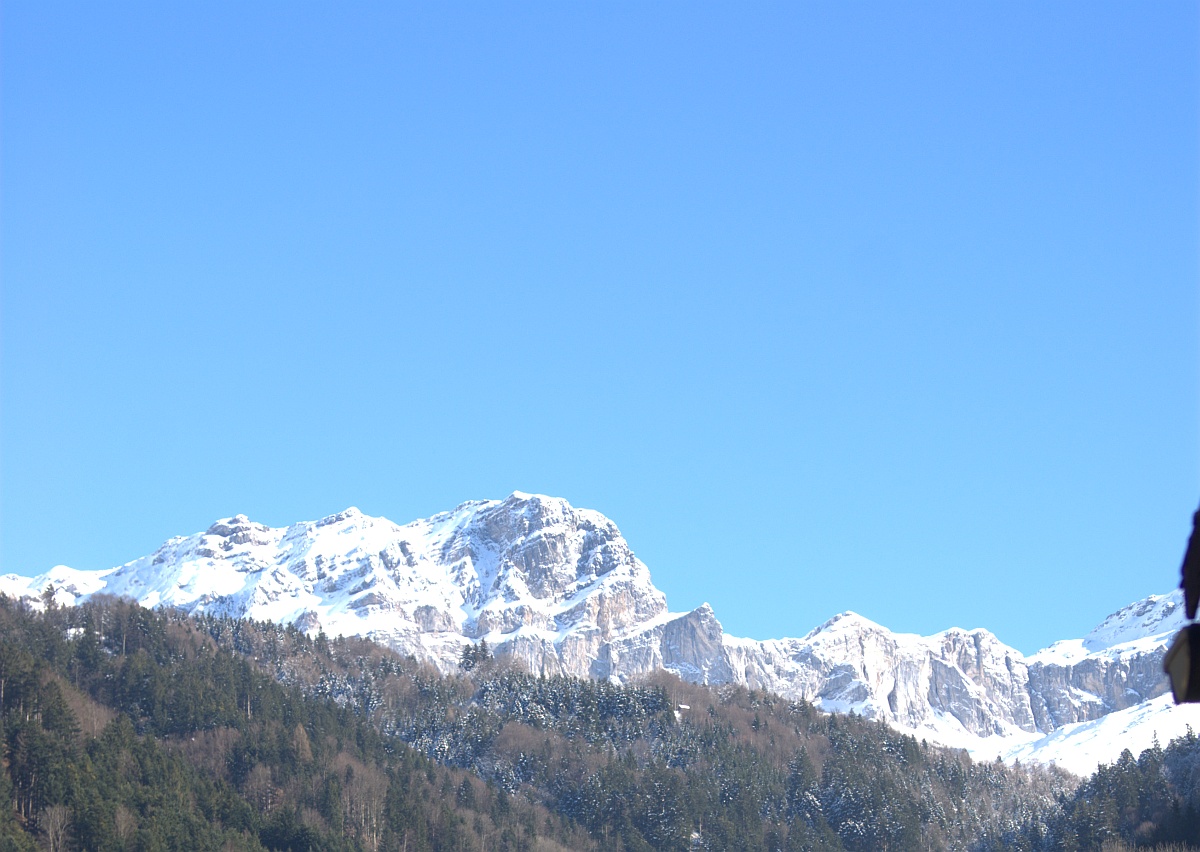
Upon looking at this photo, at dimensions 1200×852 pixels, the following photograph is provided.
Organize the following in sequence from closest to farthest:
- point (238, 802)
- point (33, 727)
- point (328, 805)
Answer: point (33, 727)
point (238, 802)
point (328, 805)

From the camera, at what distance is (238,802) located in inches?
5881

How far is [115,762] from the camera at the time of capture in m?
142

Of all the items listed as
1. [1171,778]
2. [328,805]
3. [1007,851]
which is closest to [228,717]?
[328,805]

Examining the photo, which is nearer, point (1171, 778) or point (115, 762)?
point (115, 762)

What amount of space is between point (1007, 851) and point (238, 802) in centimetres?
8952

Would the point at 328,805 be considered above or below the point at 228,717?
below

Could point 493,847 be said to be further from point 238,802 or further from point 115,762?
point 115,762

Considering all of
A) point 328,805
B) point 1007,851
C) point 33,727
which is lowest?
point 1007,851

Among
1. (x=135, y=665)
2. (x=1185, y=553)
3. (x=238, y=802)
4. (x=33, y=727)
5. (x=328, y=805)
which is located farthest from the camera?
(x=135, y=665)

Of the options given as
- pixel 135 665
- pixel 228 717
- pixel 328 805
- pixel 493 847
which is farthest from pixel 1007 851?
pixel 135 665

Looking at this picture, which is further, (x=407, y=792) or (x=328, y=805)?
(x=407, y=792)

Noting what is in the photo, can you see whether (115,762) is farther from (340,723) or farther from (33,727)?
(340,723)

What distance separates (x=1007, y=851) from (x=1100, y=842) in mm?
14356

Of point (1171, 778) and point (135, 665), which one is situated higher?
point (135, 665)
